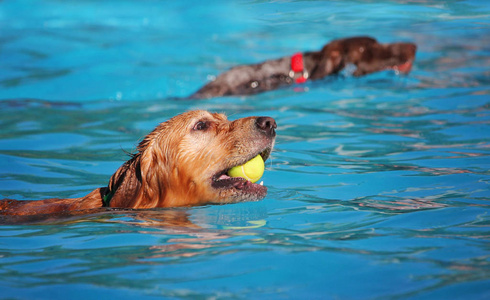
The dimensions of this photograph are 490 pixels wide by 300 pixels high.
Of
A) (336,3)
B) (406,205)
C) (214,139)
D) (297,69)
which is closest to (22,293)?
(214,139)

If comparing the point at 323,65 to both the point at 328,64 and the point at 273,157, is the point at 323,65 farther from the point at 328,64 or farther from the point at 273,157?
the point at 273,157

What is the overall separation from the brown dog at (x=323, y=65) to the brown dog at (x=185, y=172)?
665 centimetres

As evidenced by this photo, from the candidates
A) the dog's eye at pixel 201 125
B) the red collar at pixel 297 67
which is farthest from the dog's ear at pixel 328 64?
the dog's eye at pixel 201 125

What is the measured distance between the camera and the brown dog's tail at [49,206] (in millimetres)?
5570

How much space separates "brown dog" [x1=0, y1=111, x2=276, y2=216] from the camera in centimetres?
543

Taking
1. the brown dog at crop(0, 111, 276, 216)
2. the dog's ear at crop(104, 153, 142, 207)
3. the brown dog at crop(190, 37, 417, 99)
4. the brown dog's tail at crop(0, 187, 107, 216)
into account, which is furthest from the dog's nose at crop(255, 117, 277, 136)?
the brown dog at crop(190, 37, 417, 99)

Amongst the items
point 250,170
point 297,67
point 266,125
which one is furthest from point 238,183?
point 297,67

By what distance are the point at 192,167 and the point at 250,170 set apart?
1.61 feet

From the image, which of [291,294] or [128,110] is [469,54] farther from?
[291,294]

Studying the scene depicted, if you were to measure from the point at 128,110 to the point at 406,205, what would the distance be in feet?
20.6

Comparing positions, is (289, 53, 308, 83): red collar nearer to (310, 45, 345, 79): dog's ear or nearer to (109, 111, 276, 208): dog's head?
(310, 45, 345, 79): dog's ear

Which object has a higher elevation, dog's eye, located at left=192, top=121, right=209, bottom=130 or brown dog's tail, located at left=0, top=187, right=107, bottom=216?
dog's eye, located at left=192, top=121, right=209, bottom=130

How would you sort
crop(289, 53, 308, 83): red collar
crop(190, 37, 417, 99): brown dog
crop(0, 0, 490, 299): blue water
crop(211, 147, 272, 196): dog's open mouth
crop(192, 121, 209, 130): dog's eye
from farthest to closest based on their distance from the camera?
crop(289, 53, 308, 83): red collar < crop(190, 37, 417, 99): brown dog < crop(192, 121, 209, 130): dog's eye < crop(211, 147, 272, 196): dog's open mouth < crop(0, 0, 490, 299): blue water

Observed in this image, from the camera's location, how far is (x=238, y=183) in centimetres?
543
